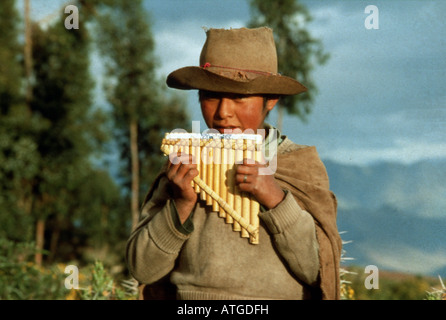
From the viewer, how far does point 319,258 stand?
8.68 feet

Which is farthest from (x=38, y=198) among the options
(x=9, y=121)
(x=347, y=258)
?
(x=347, y=258)

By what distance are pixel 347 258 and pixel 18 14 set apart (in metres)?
13.4

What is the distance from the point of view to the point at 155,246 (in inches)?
103

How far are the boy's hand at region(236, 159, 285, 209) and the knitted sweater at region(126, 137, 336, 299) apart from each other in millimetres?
44


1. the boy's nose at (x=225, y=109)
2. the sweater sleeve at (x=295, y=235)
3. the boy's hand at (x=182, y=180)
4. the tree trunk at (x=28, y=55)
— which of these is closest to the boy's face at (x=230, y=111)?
the boy's nose at (x=225, y=109)

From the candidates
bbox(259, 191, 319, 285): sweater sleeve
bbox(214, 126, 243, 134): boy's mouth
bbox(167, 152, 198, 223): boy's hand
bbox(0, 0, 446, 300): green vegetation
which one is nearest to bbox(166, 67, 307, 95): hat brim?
bbox(214, 126, 243, 134): boy's mouth

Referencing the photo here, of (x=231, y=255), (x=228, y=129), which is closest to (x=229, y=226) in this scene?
(x=231, y=255)

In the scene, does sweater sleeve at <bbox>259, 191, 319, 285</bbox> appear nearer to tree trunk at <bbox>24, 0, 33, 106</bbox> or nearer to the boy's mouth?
the boy's mouth

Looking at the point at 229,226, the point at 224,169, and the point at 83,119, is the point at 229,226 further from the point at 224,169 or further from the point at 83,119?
the point at 83,119

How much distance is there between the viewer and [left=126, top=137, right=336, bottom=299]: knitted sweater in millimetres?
2551

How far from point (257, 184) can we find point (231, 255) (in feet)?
1.28

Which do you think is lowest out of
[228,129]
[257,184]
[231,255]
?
[231,255]

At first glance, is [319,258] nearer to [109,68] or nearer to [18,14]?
[109,68]

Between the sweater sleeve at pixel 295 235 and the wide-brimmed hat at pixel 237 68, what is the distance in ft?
1.87
